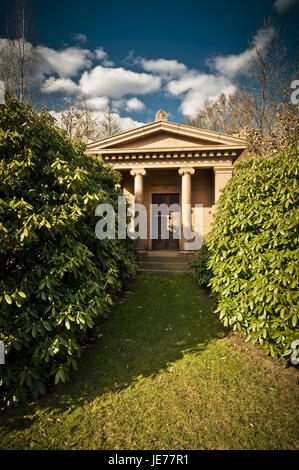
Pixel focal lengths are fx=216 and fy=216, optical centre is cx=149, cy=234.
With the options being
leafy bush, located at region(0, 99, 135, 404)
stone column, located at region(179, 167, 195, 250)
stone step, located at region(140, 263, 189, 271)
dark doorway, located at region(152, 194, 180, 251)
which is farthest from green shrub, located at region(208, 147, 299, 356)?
dark doorway, located at region(152, 194, 180, 251)

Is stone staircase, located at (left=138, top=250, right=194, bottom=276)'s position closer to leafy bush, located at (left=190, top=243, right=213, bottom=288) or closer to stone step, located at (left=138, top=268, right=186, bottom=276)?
stone step, located at (left=138, top=268, right=186, bottom=276)

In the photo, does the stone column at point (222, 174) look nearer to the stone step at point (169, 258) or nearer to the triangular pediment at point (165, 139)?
the triangular pediment at point (165, 139)

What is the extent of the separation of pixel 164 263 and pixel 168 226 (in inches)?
153

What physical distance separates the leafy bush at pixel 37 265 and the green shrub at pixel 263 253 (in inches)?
81.8

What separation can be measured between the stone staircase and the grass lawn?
3.63 meters

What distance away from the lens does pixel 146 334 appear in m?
4.40

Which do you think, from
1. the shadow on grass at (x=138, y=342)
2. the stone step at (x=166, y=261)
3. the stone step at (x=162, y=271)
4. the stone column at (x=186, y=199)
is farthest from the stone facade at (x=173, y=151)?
the shadow on grass at (x=138, y=342)

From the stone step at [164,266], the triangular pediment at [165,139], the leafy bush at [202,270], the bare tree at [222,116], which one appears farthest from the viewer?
the bare tree at [222,116]

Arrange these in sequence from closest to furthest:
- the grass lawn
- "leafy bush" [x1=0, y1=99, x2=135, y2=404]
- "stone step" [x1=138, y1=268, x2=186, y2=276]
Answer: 1. the grass lawn
2. "leafy bush" [x1=0, y1=99, x2=135, y2=404]
3. "stone step" [x1=138, y1=268, x2=186, y2=276]

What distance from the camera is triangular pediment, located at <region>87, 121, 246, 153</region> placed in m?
10.1

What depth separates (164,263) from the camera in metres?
8.84

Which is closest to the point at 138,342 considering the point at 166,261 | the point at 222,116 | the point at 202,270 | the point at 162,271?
the point at 202,270

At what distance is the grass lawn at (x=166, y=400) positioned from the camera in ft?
7.82
